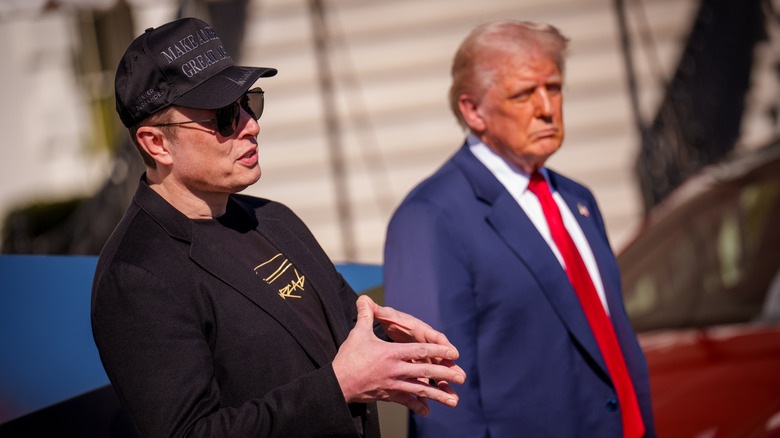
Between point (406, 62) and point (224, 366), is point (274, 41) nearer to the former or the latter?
point (406, 62)

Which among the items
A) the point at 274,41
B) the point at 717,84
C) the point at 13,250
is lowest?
the point at 13,250

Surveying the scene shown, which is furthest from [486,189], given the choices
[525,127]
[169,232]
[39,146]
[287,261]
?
[39,146]

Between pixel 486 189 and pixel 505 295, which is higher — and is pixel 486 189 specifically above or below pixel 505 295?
above

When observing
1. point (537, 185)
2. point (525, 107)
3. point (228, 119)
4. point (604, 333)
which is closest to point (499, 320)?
point (604, 333)

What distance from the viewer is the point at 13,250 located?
9102 mm

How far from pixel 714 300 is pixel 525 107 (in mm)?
2053

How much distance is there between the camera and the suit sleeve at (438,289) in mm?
2287

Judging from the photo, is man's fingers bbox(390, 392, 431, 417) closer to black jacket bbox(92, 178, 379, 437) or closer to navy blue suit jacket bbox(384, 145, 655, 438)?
black jacket bbox(92, 178, 379, 437)

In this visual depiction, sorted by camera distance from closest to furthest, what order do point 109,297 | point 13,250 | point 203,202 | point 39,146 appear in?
point 109,297, point 203,202, point 13,250, point 39,146

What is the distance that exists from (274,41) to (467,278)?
5289 mm

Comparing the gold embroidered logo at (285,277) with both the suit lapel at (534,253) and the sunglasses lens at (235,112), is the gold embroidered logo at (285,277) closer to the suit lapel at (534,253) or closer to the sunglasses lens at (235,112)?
the sunglasses lens at (235,112)

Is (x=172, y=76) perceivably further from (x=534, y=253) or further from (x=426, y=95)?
(x=426, y=95)

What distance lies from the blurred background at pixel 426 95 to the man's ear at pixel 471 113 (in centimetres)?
424

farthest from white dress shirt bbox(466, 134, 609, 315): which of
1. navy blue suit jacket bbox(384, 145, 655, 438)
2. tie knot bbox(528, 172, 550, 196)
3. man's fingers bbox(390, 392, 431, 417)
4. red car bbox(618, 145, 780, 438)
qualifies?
man's fingers bbox(390, 392, 431, 417)
